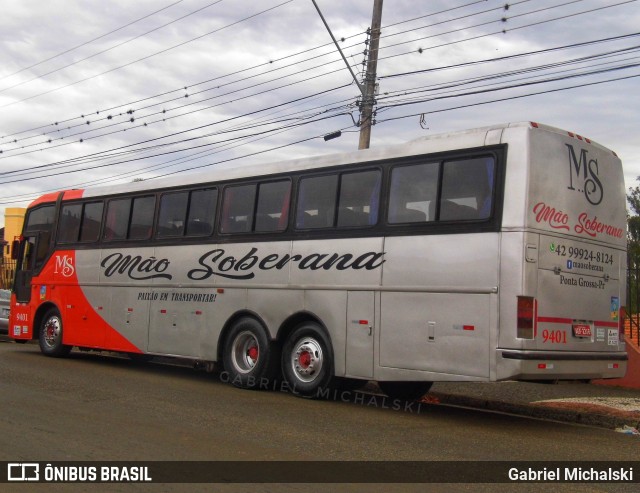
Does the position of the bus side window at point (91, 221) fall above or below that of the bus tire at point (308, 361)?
above

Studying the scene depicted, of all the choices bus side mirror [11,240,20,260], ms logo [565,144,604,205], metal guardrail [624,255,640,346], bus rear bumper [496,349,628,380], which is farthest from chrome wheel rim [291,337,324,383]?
bus side mirror [11,240,20,260]

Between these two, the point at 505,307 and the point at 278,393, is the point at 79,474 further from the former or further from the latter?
the point at 278,393

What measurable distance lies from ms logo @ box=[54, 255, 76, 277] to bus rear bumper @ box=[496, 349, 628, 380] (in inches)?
406

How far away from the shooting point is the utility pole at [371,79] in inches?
732

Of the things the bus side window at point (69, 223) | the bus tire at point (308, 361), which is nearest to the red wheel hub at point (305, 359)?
the bus tire at point (308, 361)

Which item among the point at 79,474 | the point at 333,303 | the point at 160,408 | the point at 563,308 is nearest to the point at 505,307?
the point at 563,308

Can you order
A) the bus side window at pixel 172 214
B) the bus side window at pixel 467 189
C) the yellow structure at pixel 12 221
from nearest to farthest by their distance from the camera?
the bus side window at pixel 467 189 → the bus side window at pixel 172 214 → the yellow structure at pixel 12 221

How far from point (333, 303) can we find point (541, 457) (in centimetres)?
427

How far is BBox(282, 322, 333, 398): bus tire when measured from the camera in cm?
1156

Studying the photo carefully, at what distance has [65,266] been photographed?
17031 millimetres

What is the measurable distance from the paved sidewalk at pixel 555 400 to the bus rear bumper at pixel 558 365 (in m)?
0.60

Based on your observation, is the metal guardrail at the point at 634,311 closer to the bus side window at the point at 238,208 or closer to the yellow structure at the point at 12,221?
the bus side window at the point at 238,208

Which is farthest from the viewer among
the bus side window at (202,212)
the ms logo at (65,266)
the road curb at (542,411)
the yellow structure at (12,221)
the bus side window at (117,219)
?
the yellow structure at (12,221)

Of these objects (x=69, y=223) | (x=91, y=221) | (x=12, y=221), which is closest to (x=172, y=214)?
(x=91, y=221)
